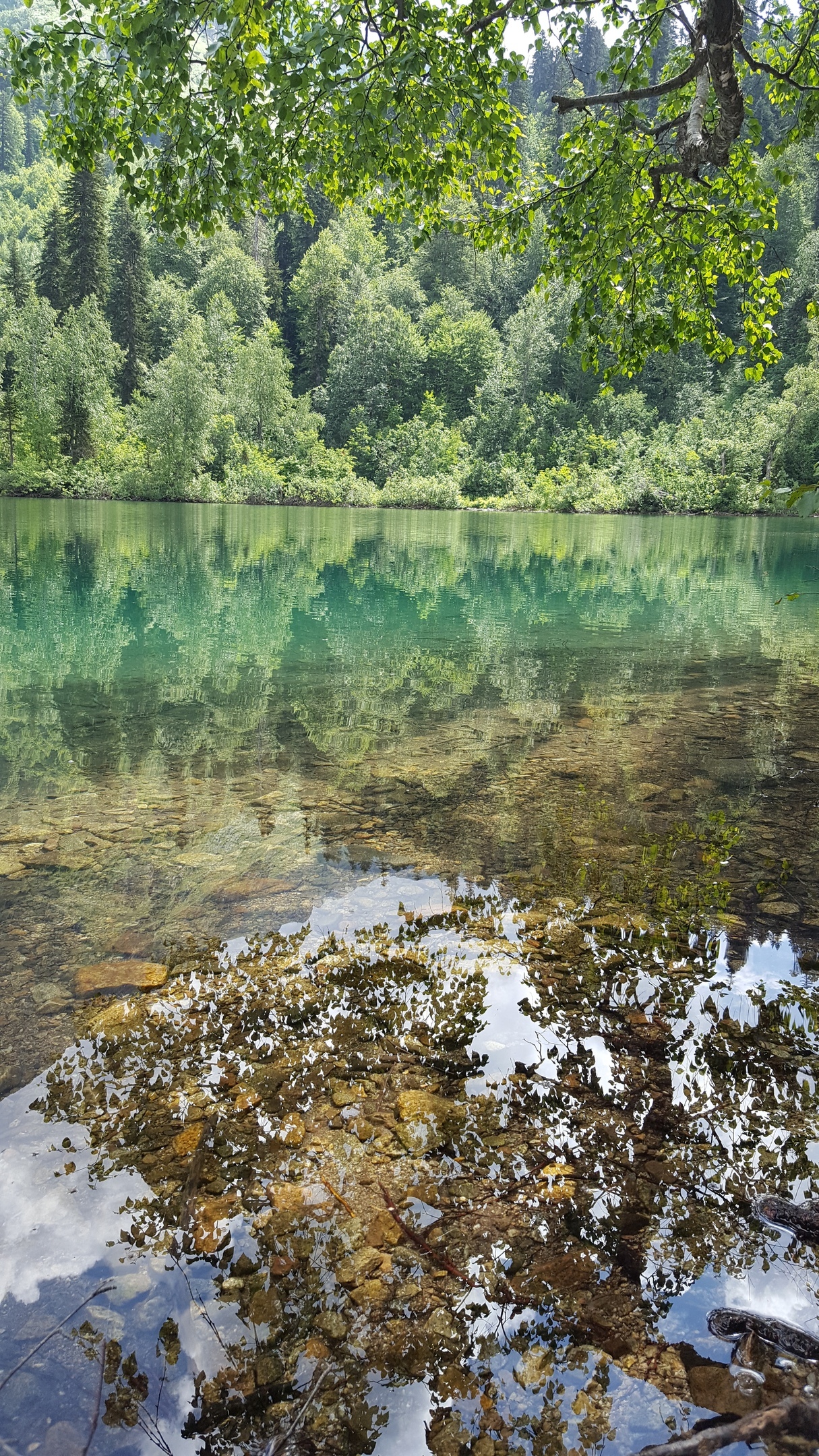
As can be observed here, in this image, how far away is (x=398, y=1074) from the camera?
2.76m

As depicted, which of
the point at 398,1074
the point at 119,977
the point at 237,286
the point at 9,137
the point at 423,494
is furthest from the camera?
the point at 9,137

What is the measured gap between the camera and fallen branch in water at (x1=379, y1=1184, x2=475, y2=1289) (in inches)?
77.6

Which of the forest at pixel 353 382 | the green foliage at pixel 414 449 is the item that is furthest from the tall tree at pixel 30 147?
the green foliage at pixel 414 449

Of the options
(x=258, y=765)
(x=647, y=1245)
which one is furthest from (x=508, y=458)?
(x=647, y=1245)

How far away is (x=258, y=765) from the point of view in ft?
20.9

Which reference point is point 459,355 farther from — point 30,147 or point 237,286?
point 30,147

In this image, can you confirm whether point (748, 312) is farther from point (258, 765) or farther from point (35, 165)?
point (35, 165)

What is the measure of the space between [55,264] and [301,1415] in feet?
241

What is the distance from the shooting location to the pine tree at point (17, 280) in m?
58.4

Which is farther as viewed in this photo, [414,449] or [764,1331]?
[414,449]

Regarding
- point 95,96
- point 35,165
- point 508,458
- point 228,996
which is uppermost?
point 35,165

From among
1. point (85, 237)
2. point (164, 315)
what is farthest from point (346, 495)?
point (164, 315)

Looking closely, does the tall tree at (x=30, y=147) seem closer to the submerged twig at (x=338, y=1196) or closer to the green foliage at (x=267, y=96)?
the green foliage at (x=267, y=96)

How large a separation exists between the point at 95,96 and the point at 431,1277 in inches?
336
